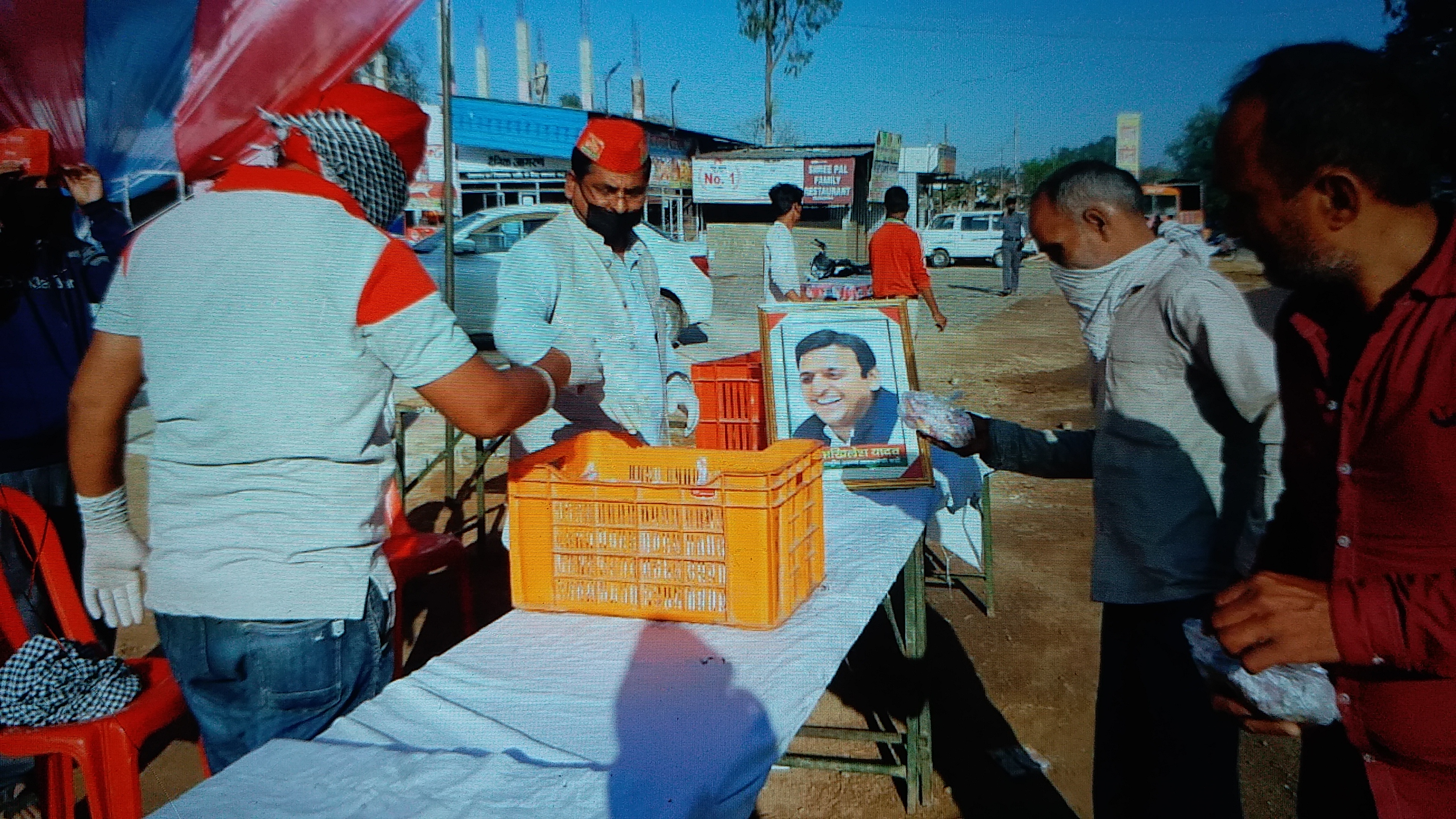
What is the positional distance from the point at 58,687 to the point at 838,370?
236cm

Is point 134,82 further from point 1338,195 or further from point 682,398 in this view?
point 1338,195

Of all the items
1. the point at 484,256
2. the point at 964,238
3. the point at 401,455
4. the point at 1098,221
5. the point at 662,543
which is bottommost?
the point at 401,455

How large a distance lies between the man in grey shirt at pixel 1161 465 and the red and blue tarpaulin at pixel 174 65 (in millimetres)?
1967

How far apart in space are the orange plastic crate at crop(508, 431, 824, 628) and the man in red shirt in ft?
2.69

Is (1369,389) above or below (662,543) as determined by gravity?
above

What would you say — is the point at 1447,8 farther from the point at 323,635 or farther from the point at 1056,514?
the point at 323,635

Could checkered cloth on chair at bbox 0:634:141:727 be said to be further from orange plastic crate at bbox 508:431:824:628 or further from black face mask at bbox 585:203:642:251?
black face mask at bbox 585:203:642:251

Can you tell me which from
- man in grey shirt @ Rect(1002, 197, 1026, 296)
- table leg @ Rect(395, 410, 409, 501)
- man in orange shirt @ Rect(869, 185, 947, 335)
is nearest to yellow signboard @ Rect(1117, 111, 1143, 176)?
man in grey shirt @ Rect(1002, 197, 1026, 296)

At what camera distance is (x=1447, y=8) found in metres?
5.02

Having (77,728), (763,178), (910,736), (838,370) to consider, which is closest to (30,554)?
(77,728)

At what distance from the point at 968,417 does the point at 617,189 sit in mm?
1173

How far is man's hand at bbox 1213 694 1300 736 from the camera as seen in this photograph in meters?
1.42

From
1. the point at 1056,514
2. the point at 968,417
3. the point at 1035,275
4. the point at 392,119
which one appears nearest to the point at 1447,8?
the point at 1056,514

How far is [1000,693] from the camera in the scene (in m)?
3.88
